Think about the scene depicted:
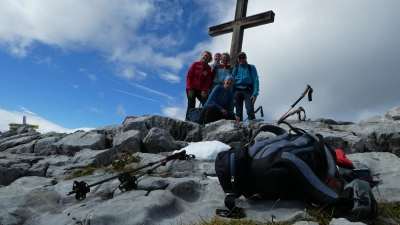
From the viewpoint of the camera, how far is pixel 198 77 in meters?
11.8

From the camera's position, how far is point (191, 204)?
4.94 meters

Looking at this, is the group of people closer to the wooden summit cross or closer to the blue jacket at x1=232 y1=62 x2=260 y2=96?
the blue jacket at x1=232 y1=62 x2=260 y2=96

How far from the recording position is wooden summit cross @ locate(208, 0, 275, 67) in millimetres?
13344

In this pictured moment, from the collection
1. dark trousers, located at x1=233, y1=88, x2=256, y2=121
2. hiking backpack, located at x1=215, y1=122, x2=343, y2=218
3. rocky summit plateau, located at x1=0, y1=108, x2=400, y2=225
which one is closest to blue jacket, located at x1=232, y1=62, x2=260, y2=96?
dark trousers, located at x1=233, y1=88, x2=256, y2=121

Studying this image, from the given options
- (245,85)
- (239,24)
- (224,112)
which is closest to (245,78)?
(245,85)

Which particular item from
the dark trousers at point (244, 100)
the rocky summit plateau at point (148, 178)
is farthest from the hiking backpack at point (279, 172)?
the dark trousers at point (244, 100)

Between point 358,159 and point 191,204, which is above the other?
point 358,159

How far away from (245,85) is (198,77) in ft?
5.66

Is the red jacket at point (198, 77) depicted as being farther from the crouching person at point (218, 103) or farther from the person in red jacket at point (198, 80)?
the crouching person at point (218, 103)

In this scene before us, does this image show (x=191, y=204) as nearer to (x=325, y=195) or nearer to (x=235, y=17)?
(x=325, y=195)

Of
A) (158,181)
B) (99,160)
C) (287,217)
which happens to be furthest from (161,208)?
(99,160)

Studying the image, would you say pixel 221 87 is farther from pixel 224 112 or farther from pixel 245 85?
pixel 245 85

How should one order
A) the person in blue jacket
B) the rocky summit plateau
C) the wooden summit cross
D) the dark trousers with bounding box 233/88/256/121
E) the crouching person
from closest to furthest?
the rocky summit plateau < the crouching person < the dark trousers with bounding box 233/88/256/121 < the person in blue jacket < the wooden summit cross

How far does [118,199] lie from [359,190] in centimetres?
337
